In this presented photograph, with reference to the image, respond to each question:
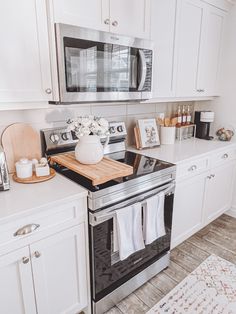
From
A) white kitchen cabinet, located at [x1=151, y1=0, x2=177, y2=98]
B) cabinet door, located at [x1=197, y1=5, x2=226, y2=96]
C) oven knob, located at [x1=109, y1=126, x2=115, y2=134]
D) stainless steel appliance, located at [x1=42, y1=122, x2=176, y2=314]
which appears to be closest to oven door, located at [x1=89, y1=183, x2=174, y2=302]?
stainless steel appliance, located at [x1=42, y1=122, x2=176, y2=314]

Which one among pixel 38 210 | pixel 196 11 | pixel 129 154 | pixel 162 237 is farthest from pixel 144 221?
pixel 196 11

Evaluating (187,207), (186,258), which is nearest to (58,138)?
(187,207)

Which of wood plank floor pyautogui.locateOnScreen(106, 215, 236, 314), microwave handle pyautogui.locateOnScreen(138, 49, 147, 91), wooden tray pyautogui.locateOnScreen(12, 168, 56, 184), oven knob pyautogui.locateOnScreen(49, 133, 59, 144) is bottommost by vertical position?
wood plank floor pyautogui.locateOnScreen(106, 215, 236, 314)

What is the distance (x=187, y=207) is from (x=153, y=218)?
58cm

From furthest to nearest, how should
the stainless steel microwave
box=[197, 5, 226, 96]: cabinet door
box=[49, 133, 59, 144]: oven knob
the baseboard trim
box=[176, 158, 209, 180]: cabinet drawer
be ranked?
the baseboard trim < box=[197, 5, 226, 96]: cabinet door < box=[176, 158, 209, 180]: cabinet drawer < box=[49, 133, 59, 144]: oven knob < the stainless steel microwave

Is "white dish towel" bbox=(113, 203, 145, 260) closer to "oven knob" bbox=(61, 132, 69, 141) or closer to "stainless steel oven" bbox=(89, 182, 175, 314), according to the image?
"stainless steel oven" bbox=(89, 182, 175, 314)

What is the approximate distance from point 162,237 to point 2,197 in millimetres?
1167

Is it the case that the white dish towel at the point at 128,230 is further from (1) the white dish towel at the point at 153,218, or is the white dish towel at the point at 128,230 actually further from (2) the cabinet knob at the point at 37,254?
(2) the cabinet knob at the point at 37,254

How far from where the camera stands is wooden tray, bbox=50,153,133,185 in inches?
52.7

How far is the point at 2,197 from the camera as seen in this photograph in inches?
47.9

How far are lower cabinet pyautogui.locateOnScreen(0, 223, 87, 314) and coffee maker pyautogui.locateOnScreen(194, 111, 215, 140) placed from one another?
1819 millimetres

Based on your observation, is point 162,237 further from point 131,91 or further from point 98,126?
point 131,91

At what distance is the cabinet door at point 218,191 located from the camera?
7.61 ft

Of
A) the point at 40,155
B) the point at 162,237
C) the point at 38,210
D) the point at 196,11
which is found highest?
the point at 196,11
